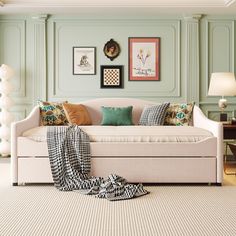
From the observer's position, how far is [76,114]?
4391mm

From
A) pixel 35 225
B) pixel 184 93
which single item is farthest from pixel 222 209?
pixel 184 93

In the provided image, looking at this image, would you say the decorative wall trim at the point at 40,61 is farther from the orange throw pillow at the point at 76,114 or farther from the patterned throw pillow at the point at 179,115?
the patterned throw pillow at the point at 179,115

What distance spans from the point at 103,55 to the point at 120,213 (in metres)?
3.35

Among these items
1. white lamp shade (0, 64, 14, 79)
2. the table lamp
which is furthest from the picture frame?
the table lamp

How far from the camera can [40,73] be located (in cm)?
578

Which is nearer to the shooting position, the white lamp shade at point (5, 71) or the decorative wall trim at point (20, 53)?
→ the white lamp shade at point (5, 71)

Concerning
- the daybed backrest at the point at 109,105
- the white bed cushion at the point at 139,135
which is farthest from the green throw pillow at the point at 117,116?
the white bed cushion at the point at 139,135

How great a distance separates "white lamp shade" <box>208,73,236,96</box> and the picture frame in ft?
4.65

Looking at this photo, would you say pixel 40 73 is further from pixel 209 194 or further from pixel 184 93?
pixel 209 194

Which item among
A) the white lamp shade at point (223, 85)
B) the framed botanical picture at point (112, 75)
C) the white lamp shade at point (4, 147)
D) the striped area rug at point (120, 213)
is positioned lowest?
the striped area rug at point (120, 213)

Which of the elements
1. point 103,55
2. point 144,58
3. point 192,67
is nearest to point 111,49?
point 103,55

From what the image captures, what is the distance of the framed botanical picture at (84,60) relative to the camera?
18.9 ft

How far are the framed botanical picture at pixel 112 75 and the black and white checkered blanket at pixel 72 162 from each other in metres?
2.11

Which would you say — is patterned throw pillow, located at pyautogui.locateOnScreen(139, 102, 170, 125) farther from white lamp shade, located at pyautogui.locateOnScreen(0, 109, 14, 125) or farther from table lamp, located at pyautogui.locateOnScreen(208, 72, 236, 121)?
white lamp shade, located at pyautogui.locateOnScreen(0, 109, 14, 125)
